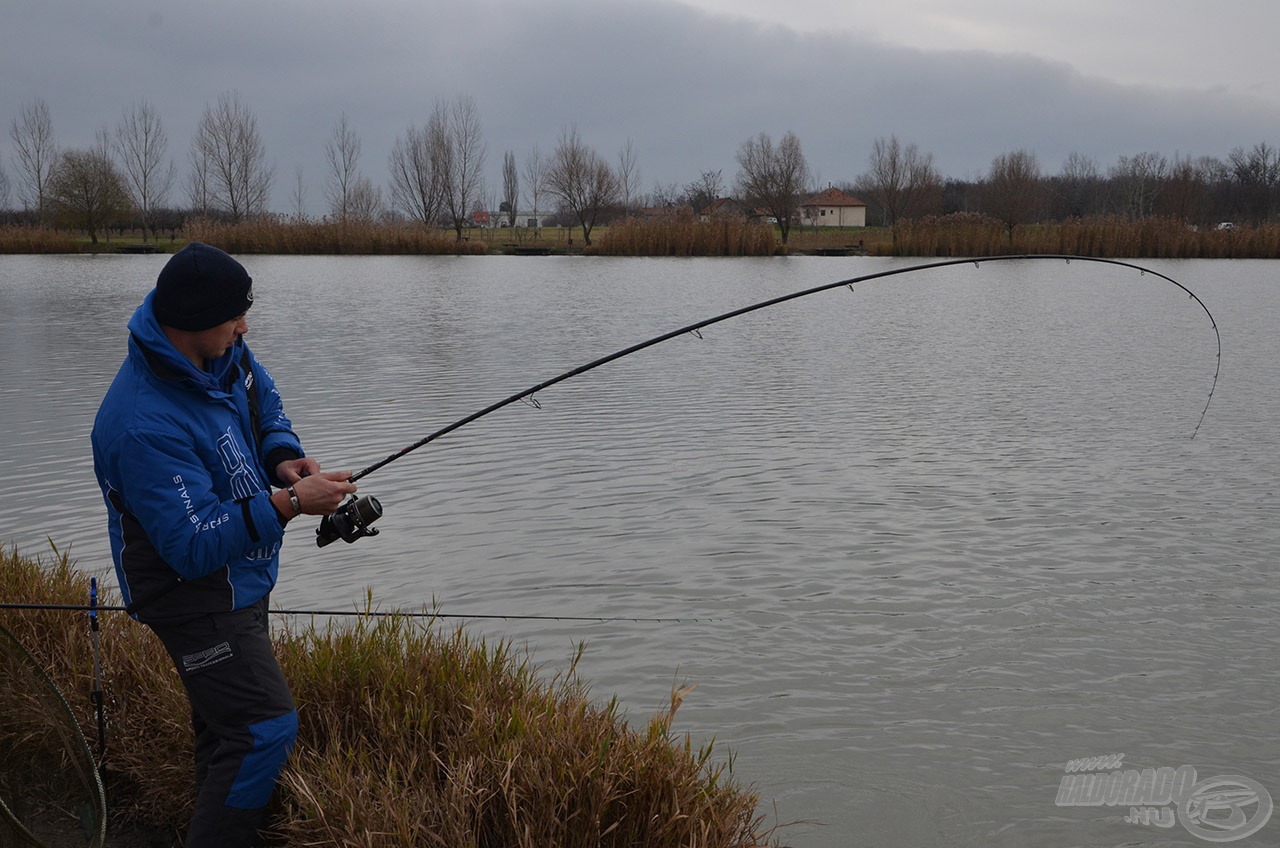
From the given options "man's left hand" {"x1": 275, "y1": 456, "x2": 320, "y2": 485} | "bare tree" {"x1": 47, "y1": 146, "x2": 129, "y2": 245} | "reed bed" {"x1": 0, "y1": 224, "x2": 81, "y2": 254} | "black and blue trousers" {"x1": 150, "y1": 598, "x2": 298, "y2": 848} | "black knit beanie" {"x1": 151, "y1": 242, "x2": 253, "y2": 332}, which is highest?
"bare tree" {"x1": 47, "y1": 146, "x2": 129, "y2": 245}

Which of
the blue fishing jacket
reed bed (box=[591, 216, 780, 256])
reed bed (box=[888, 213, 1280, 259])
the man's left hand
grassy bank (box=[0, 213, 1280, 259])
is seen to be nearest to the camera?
the blue fishing jacket

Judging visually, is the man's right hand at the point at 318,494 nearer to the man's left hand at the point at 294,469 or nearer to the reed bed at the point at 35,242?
the man's left hand at the point at 294,469

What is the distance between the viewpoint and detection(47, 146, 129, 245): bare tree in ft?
195

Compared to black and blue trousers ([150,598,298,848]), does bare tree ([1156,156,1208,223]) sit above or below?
above

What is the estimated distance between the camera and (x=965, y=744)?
4.55 meters

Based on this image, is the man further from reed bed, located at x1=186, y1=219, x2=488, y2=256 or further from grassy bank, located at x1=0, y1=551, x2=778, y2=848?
reed bed, located at x1=186, y1=219, x2=488, y2=256

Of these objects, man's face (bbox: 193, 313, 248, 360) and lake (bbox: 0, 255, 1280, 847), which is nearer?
man's face (bbox: 193, 313, 248, 360)

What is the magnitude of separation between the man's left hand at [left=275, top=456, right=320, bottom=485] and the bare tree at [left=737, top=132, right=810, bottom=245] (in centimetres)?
6251

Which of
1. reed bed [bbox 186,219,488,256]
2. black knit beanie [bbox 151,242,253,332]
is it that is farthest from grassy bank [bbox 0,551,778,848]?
reed bed [bbox 186,219,488,256]

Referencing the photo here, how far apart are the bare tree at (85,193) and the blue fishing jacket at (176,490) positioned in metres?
63.1

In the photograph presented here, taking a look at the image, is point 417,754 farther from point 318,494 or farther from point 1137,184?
point 1137,184

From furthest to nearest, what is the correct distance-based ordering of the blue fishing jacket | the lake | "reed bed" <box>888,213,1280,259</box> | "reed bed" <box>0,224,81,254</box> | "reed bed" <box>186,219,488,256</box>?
1. "reed bed" <box>0,224,81,254</box>
2. "reed bed" <box>186,219,488,256</box>
3. "reed bed" <box>888,213,1280,259</box>
4. the lake
5. the blue fishing jacket

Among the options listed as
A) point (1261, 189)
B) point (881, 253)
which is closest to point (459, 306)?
point (881, 253)

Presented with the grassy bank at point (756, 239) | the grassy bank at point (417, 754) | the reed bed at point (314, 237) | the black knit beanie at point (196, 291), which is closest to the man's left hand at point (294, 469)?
the black knit beanie at point (196, 291)
